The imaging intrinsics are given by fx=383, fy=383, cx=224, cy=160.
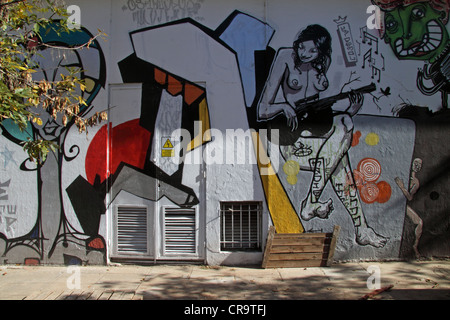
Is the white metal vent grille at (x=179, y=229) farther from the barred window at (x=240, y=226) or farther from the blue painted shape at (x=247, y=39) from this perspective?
the blue painted shape at (x=247, y=39)

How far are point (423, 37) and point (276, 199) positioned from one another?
3.51m

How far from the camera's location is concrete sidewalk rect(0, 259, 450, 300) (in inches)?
196

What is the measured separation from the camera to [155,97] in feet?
20.3

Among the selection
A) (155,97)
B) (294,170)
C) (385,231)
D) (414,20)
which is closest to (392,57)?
(414,20)

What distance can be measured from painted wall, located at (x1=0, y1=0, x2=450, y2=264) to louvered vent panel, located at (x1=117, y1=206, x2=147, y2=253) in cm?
19

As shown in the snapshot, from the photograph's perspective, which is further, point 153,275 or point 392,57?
point 392,57

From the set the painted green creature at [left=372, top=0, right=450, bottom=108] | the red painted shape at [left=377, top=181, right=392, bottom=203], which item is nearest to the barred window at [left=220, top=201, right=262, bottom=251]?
the red painted shape at [left=377, top=181, right=392, bottom=203]

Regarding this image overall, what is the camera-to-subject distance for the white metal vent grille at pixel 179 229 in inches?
243

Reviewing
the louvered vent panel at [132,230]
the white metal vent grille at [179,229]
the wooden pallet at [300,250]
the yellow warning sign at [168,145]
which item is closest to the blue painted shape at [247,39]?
the yellow warning sign at [168,145]

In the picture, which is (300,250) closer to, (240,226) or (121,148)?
(240,226)

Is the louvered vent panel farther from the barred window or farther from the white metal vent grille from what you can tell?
the barred window

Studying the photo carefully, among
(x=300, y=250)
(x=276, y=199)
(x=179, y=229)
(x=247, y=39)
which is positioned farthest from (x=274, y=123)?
(x=179, y=229)

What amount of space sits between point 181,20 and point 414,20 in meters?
3.74

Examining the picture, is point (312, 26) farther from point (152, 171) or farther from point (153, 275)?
point (153, 275)
